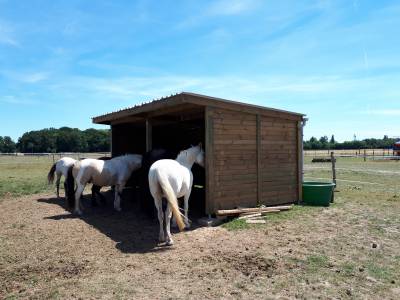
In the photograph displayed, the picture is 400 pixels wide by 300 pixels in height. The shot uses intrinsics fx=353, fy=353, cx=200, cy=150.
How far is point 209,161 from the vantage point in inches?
314

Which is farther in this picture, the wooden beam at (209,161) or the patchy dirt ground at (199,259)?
the wooden beam at (209,161)

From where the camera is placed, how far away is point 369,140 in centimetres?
9525

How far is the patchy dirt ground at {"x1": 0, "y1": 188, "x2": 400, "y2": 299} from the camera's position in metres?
4.27

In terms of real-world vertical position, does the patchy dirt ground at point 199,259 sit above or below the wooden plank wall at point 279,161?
below

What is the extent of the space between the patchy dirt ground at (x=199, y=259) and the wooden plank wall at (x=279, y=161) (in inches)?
60.7

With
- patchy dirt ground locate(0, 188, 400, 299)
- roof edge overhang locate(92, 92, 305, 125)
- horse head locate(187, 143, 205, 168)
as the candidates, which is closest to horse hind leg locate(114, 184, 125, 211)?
patchy dirt ground locate(0, 188, 400, 299)

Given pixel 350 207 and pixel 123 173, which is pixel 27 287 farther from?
pixel 350 207

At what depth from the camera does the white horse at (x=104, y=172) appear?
8.77 metres

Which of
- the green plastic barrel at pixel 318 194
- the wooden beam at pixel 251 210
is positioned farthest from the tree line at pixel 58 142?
the wooden beam at pixel 251 210

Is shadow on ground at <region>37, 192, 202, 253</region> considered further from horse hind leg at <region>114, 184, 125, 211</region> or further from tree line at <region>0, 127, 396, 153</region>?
tree line at <region>0, 127, 396, 153</region>

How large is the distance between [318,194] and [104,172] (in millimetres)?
5945

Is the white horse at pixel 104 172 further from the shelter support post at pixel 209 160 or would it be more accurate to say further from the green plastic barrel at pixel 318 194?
the green plastic barrel at pixel 318 194

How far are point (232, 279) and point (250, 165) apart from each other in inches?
186

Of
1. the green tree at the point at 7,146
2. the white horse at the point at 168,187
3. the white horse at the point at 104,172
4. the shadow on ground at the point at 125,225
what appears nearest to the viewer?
the white horse at the point at 168,187
